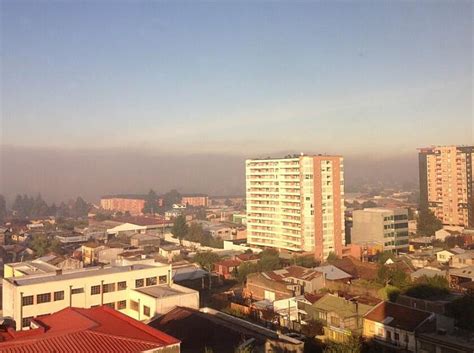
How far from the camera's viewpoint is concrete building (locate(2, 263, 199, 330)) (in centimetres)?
793

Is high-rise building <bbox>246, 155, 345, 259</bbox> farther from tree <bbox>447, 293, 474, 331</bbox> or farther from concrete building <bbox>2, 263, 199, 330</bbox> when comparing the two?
concrete building <bbox>2, 263, 199, 330</bbox>

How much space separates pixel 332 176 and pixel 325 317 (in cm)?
954

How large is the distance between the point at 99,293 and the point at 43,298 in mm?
963

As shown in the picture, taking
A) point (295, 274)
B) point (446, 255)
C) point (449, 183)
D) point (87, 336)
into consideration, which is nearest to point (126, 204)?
point (449, 183)

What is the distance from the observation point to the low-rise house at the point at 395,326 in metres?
7.65

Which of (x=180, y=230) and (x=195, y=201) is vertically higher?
(x=180, y=230)

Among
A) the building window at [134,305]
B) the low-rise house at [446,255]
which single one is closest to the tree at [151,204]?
the low-rise house at [446,255]

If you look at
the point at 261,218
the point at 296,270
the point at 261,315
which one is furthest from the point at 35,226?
the point at 261,315

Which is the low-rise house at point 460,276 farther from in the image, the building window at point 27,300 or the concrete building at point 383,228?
the building window at point 27,300

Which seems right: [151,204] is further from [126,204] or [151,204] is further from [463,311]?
[463,311]

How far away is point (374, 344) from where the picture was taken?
8.16 metres

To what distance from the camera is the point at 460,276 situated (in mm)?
12781

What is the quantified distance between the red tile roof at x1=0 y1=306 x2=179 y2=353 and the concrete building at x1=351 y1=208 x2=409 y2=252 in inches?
573

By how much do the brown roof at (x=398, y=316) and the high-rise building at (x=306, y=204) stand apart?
8882mm
